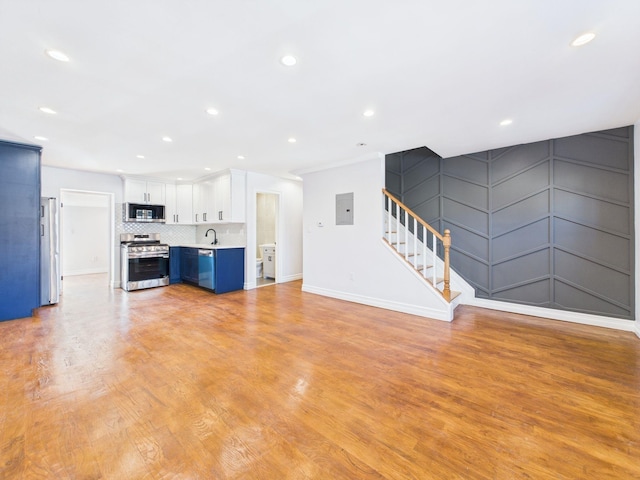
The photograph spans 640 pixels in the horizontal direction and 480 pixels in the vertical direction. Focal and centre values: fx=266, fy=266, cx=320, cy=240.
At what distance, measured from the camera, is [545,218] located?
12.6 ft

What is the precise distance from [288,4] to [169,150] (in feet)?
11.4

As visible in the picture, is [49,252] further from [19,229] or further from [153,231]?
[153,231]

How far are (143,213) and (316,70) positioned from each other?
574 cm

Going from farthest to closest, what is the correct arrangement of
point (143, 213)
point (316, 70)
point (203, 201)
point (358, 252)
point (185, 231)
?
1. point (185, 231)
2. point (203, 201)
3. point (143, 213)
4. point (358, 252)
5. point (316, 70)

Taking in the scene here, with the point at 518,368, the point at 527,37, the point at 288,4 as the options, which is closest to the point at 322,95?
the point at 288,4

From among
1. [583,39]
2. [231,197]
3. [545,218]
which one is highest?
[583,39]

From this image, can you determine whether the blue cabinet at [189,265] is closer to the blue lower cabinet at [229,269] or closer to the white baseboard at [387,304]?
the blue lower cabinet at [229,269]

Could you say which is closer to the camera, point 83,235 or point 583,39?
point 583,39

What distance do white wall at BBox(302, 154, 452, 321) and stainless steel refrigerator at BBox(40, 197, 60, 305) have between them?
4.24m

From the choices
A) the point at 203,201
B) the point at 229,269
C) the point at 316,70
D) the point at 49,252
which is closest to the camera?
the point at 316,70

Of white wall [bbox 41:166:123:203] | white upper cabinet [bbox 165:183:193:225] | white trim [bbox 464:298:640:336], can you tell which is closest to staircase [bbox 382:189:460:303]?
white trim [bbox 464:298:640:336]

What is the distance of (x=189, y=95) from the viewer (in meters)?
2.47

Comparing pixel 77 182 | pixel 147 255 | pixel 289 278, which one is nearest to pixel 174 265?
pixel 147 255

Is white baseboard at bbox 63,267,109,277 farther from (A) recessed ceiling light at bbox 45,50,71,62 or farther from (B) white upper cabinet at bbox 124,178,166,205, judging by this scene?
(A) recessed ceiling light at bbox 45,50,71,62
